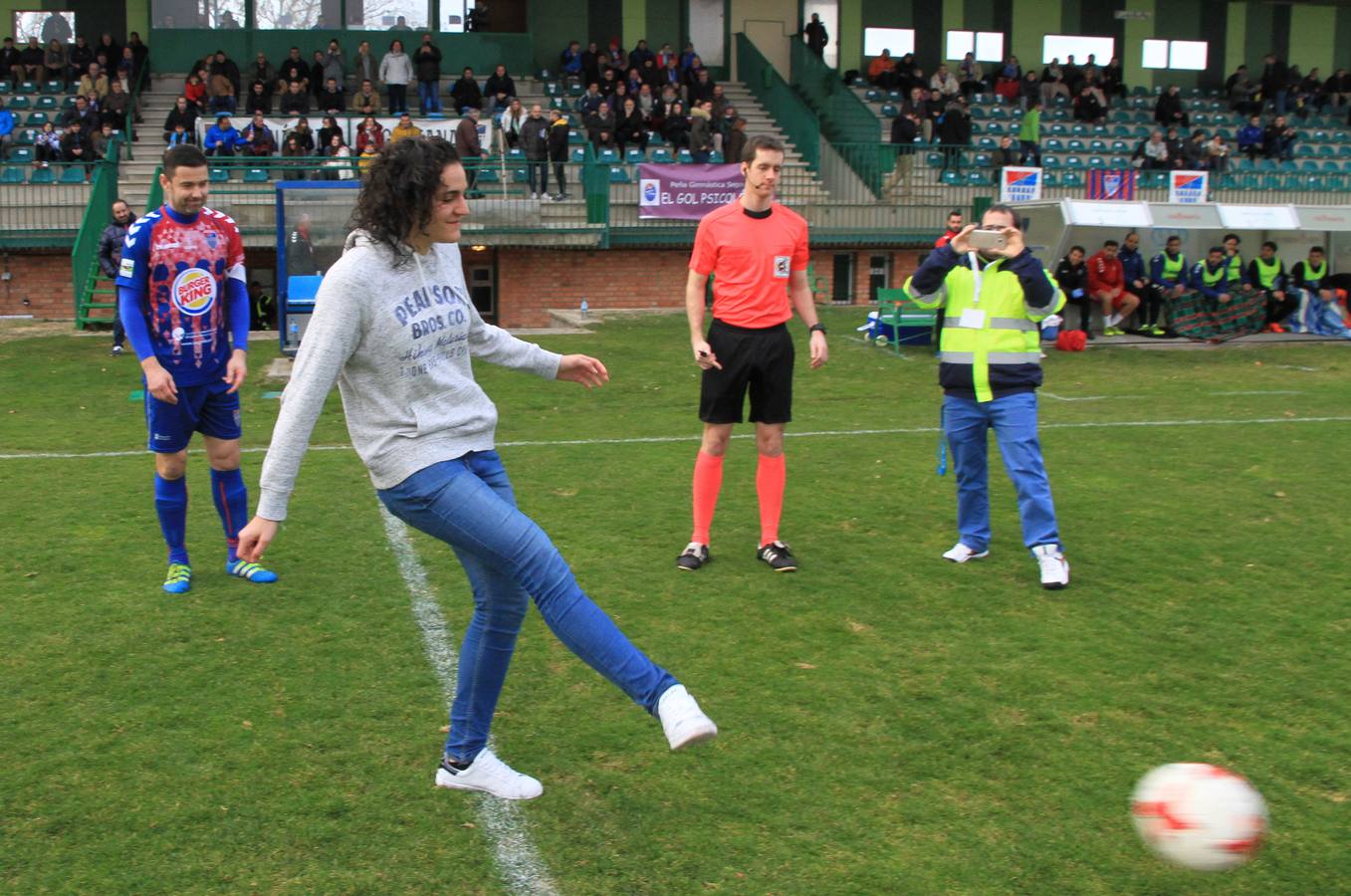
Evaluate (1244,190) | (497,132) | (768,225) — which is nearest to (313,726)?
(768,225)

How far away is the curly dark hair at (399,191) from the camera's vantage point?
3.66m

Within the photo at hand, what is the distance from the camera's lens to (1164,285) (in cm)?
2053

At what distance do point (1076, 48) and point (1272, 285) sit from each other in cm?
1784

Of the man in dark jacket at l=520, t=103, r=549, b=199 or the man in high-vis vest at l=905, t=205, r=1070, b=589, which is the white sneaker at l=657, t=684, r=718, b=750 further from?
the man in dark jacket at l=520, t=103, r=549, b=199

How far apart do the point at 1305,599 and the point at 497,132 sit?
69.6 ft

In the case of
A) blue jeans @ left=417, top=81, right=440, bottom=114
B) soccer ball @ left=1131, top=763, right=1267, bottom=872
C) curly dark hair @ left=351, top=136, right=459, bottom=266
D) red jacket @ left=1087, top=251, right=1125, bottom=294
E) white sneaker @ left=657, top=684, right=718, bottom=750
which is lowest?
soccer ball @ left=1131, top=763, right=1267, bottom=872

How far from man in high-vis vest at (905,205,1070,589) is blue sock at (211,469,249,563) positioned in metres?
3.48

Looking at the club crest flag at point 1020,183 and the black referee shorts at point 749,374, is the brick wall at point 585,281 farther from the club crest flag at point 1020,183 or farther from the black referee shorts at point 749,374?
the black referee shorts at point 749,374

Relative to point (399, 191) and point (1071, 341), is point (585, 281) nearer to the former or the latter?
point (1071, 341)

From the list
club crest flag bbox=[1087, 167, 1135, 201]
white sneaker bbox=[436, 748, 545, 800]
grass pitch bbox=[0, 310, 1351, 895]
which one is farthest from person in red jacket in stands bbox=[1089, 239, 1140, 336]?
white sneaker bbox=[436, 748, 545, 800]

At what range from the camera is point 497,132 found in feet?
83.0

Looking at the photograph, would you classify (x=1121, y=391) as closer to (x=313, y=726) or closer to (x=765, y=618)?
(x=765, y=618)

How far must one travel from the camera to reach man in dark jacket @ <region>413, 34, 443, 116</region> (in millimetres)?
26938

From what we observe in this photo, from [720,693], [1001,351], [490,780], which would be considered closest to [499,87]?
[1001,351]
